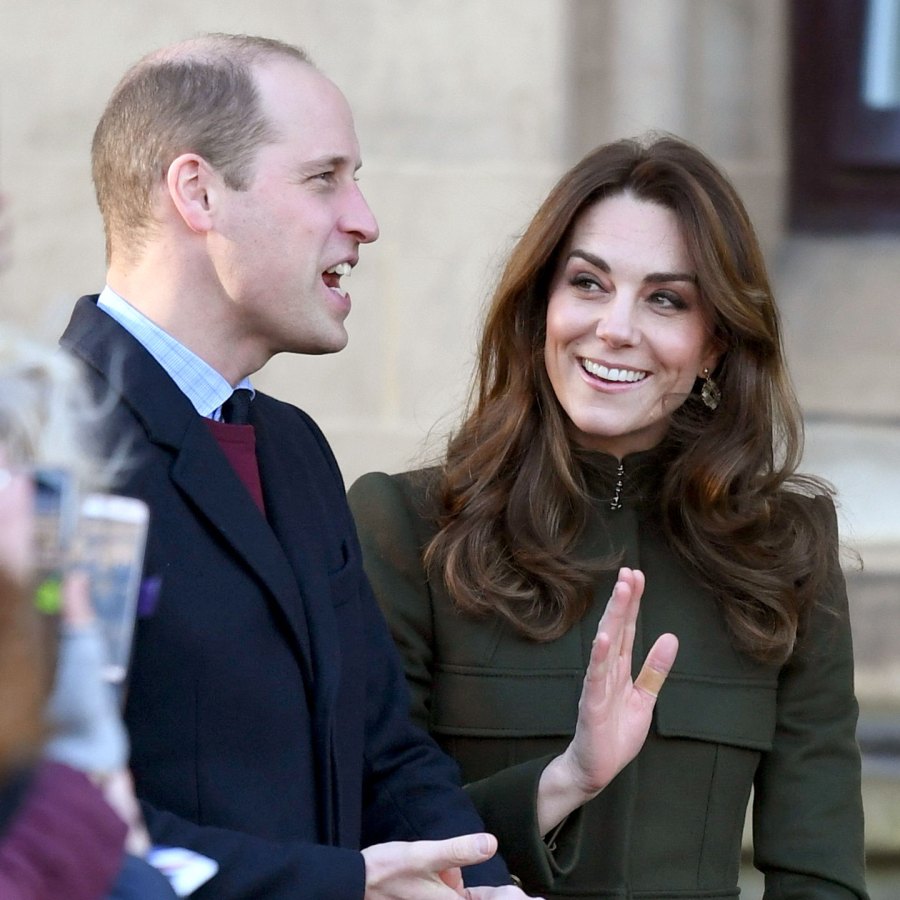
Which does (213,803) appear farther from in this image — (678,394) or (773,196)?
(773,196)

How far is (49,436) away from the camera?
143 centimetres

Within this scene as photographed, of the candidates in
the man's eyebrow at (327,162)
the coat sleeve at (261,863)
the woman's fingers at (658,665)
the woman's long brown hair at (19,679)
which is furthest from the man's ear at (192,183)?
the woman's long brown hair at (19,679)

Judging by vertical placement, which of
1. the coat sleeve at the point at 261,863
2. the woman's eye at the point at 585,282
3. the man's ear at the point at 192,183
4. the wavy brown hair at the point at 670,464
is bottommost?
the coat sleeve at the point at 261,863

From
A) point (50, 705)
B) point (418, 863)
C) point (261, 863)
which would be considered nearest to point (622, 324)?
point (418, 863)

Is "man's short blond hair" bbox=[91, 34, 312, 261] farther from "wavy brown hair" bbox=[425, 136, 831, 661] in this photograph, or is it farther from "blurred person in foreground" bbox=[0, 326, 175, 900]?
"blurred person in foreground" bbox=[0, 326, 175, 900]

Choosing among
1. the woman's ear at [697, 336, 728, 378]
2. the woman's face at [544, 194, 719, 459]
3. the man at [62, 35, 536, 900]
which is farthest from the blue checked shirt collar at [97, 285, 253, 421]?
the woman's ear at [697, 336, 728, 378]

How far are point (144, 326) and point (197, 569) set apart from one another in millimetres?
349

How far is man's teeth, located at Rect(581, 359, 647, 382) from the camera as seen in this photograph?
9.68ft

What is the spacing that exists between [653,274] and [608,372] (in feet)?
0.59

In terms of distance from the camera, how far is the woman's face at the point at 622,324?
2943 mm

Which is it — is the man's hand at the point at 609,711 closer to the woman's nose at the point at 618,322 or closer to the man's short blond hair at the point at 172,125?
the woman's nose at the point at 618,322

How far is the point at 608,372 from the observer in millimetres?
2951

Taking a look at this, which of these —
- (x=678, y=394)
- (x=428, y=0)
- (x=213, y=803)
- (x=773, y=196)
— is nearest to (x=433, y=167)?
(x=428, y=0)

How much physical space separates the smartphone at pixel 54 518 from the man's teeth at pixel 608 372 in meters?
1.61
